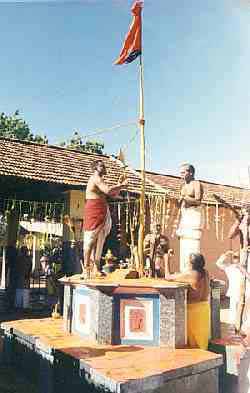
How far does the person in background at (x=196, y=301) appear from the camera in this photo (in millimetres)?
5160

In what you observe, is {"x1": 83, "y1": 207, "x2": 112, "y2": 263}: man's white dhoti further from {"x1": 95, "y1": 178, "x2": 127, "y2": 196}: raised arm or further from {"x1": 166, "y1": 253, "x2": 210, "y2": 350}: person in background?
{"x1": 166, "y1": 253, "x2": 210, "y2": 350}: person in background

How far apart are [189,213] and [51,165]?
→ 4854 millimetres

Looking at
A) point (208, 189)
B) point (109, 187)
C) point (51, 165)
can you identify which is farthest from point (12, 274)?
point (208, 189)

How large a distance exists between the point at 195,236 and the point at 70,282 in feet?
6.51

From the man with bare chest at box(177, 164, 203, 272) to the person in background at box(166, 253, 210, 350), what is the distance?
35 cm

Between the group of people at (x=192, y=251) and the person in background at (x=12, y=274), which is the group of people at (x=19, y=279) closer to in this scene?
the person in background at (x=12, y=274)

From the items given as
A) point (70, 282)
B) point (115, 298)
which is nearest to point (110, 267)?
point (70, 282)

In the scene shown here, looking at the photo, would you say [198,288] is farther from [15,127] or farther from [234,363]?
[15,127]

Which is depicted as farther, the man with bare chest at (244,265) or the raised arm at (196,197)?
the raised arm at (196,197)

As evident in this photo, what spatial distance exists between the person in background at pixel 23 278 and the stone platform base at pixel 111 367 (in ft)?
11.8

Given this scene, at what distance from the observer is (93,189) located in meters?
5.45

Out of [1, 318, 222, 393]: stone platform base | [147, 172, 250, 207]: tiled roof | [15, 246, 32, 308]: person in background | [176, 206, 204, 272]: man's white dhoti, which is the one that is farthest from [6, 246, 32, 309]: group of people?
[176, 206, 204, 272]: man's white dhoti

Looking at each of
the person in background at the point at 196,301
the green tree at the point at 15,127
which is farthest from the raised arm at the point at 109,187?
the green tree at the point at 15,127

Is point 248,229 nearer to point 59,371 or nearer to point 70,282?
point 70,282
